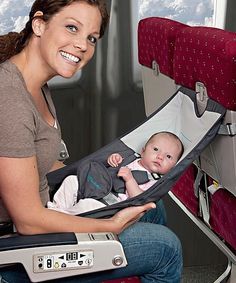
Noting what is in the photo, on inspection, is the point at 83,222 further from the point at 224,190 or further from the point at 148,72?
the point at 148,72

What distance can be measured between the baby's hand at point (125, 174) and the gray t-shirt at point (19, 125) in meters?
0.43

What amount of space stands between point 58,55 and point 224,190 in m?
0.66

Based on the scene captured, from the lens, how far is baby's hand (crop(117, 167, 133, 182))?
2.19 m

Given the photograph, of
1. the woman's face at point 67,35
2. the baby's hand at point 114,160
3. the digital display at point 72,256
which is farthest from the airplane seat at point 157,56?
the digital display at point 72,256

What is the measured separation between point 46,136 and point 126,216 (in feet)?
1.04

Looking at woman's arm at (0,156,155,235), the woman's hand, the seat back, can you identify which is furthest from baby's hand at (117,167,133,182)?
woman's arm at (0,156,155,235)

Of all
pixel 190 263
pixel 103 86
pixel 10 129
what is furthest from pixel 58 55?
pixel 190 263

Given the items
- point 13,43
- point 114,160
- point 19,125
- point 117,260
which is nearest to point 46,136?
point 19,125

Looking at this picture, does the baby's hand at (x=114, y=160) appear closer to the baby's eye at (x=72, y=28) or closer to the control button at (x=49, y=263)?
the baby's eye at (x=72, y=28)

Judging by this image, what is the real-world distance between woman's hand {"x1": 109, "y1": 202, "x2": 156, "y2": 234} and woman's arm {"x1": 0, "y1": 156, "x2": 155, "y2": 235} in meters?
0.07

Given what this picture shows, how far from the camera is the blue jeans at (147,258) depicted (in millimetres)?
1743

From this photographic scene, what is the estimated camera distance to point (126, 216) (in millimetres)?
1805

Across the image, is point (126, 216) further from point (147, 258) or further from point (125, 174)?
point (125, 174)

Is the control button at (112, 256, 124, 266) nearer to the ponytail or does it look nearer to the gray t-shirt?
the gray t-shirt
